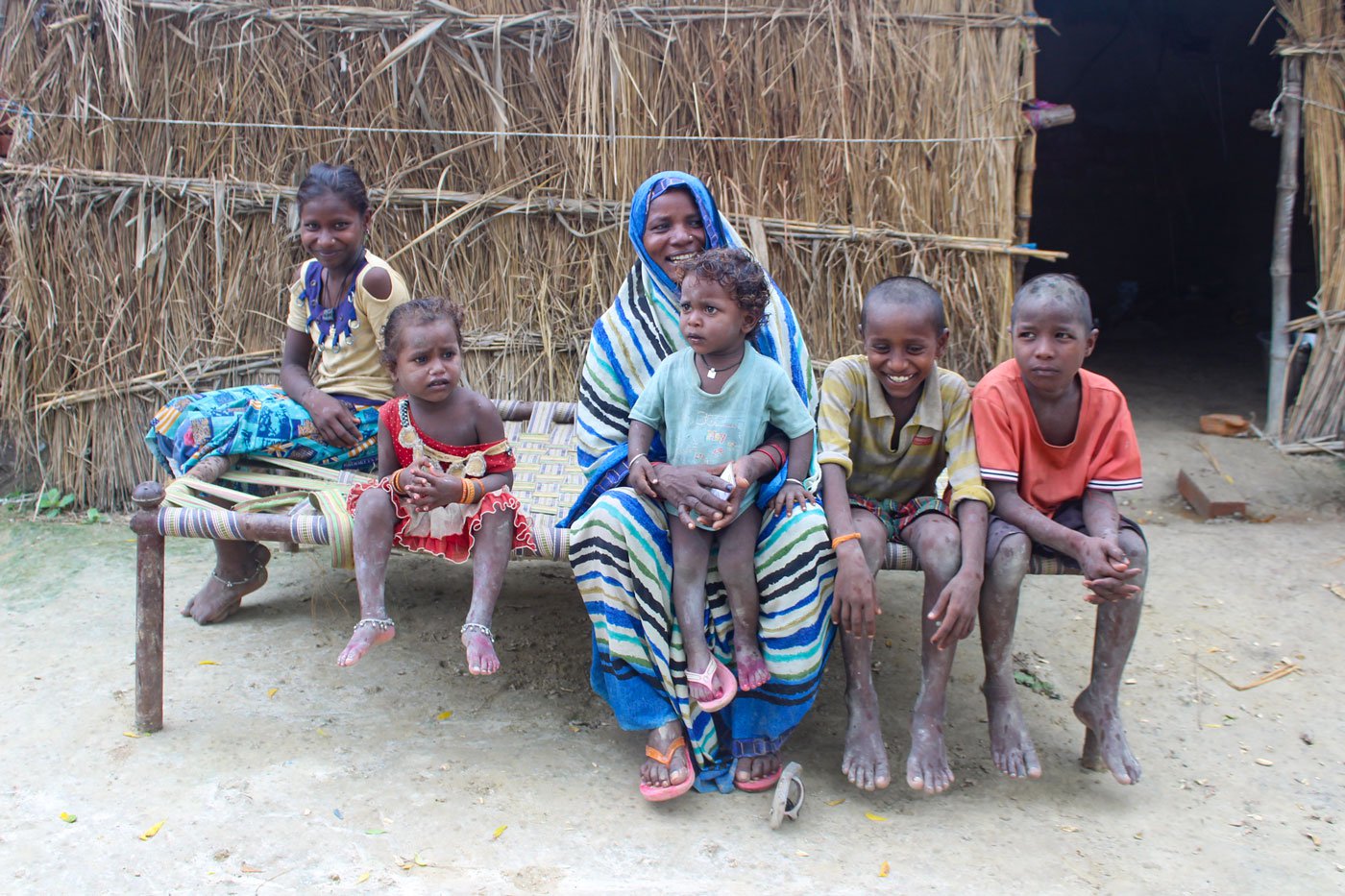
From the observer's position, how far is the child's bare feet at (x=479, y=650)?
2756mm

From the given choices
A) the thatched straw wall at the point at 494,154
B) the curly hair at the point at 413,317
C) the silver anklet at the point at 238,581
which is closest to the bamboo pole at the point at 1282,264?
the thatched straw wall at the point at 494,154

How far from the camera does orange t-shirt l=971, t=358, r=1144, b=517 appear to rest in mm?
2818

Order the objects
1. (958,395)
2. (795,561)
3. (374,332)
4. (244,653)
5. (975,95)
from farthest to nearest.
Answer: (975,95) < (374,332) < (244,653) < (958,395) < (795,561)

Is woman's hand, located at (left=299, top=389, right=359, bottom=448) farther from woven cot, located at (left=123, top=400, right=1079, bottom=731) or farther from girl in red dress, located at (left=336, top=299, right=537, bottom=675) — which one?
girl in red dress, located at (left=336, top=299, right=537, bottom=675)

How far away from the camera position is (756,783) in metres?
2.73

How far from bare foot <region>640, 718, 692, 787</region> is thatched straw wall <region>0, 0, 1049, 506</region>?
243cm

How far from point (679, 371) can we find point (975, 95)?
253 cm

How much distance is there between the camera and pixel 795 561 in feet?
8.96

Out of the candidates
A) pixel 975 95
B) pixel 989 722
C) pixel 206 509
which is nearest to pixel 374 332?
pixel 206 509

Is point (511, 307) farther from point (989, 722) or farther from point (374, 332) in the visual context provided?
point (989, 722)

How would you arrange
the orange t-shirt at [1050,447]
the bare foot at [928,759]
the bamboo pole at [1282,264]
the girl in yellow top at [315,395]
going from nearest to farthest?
the bare foot at [928,759] < the orange t-shirt at [1050,447] < the girl in yellow top at [315,395] < the bamboo pole at [1282,264]

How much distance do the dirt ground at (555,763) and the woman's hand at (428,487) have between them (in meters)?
0.70

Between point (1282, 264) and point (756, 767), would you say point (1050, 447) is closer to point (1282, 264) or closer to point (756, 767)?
point (756, 767)

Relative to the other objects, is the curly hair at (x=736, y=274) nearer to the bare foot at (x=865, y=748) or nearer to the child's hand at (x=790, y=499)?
the child's hand at (x=790, y=499)
